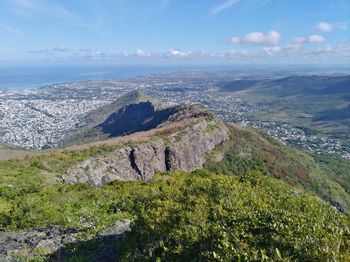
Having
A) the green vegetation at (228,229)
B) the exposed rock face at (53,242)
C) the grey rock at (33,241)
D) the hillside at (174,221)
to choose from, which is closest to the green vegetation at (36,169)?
the hillside at (174,221)

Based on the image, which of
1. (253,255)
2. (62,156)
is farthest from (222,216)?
(62,156)

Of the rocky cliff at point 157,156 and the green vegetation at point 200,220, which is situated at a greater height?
the green vegetation at point 200,220

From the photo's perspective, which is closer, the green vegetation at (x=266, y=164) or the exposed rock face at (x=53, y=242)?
the exposed rock face at (x=53, y=242)

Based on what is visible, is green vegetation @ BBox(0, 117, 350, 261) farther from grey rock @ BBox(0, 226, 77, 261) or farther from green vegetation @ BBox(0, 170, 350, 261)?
grey rock @ BBox(0, 226, 77, 261)

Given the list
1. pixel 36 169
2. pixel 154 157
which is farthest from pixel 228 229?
pixel 154 157

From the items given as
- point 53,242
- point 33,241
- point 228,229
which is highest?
point 228,229

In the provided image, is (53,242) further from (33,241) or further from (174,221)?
(174,221)

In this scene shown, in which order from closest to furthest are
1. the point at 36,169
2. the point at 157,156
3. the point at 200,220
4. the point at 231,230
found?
1. the point at 231,230
2. the point at 200,220
3. the point at 36,169
4. the point at 157,156

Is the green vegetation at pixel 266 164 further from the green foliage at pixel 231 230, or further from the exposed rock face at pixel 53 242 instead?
the green foliage at pixel 231 230

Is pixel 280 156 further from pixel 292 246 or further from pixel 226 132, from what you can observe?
pixel 292 246
